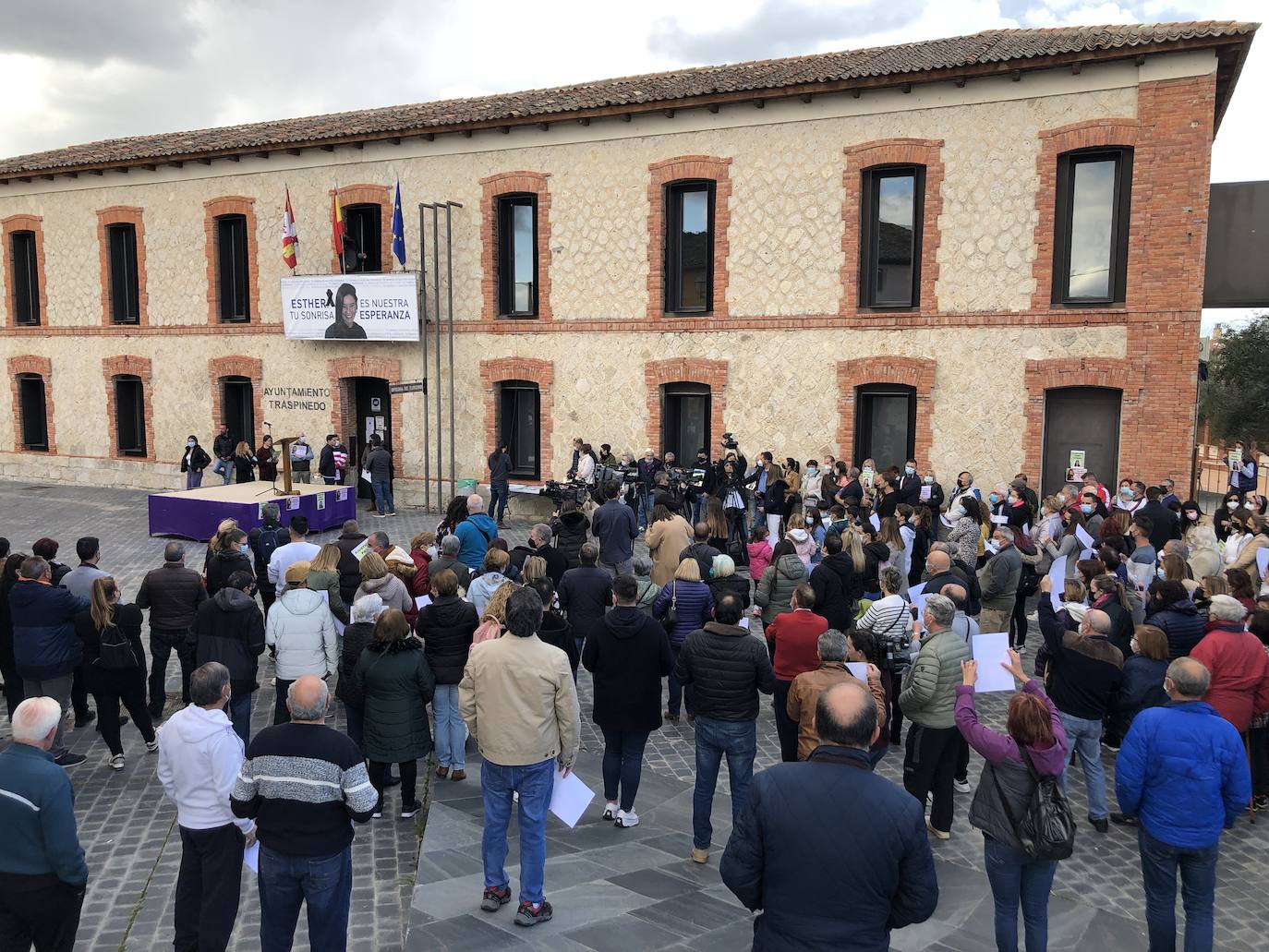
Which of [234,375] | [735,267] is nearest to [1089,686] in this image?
[735,267]

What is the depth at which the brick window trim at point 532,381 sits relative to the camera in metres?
19.2

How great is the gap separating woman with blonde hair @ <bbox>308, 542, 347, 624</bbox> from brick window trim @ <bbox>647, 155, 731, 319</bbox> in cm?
1117

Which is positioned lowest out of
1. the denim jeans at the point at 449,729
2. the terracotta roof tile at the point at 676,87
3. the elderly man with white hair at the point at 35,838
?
the denim jeans at the point at 449,729

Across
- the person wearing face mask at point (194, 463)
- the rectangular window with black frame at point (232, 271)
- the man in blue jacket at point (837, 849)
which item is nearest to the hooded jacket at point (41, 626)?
the man in blue jacket at point (837, 849)

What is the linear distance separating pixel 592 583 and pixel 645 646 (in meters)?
1.90

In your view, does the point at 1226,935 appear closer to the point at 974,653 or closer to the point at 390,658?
the point at 974,653

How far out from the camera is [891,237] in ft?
54.6

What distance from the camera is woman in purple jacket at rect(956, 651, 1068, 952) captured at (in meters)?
4.60

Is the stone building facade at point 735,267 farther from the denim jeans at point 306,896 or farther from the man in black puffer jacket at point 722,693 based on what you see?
the denim jeans at point 306,896

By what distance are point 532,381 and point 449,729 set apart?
41.9 ft

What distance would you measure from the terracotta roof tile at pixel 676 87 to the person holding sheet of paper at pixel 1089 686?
11.3 meters

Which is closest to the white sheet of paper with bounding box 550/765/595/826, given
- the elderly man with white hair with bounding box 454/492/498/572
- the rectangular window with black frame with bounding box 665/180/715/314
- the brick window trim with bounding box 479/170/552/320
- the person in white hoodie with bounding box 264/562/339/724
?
the person in white hoodie with bounding box 264/562/339/724

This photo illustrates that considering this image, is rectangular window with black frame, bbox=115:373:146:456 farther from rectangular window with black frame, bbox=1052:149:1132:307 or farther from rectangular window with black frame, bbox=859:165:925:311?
rectangular window with black frame, bbox=1052:149:1132:307

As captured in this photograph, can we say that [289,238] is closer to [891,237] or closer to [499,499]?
[499,499]
